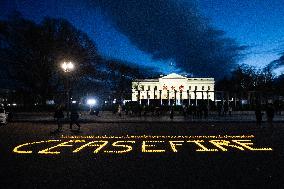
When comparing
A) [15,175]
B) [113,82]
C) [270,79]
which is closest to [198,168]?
[15,175]

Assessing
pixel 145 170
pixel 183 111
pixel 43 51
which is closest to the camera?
pixel 145 170

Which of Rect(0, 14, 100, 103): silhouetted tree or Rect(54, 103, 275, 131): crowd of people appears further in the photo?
Rect(0, 14, 100, 103): silhouetted tree

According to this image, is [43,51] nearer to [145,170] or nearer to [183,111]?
[183,111]

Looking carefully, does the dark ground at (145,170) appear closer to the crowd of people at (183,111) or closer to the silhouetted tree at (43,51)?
the crowd of people at (183,111)

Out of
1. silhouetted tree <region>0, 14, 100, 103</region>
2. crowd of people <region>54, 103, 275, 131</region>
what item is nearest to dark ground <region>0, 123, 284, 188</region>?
crowd of people <region>54, 103, 275, 131</region>

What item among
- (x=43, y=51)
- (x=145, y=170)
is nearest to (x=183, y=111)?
(x=43, y=51)

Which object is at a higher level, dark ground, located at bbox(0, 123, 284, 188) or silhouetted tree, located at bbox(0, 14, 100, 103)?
silhouetted tree, located at bbox(0, 14, 100, 103)

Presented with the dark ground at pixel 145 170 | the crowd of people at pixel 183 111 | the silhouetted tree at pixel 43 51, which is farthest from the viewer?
the silhouetted tree at pixel 43 51

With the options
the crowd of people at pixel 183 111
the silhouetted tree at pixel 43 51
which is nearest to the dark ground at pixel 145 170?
the crowd of people at pixel 183 111

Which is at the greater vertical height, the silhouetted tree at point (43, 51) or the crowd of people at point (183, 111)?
the silhouetted tree at point (43, 51)

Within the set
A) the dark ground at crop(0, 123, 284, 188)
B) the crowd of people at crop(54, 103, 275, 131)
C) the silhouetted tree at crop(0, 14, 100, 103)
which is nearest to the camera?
the dark ground at crop(0, 123, 284, 188)

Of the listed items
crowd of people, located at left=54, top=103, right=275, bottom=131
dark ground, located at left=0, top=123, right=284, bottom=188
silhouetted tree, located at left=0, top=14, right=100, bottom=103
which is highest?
silhouetted tree, located at left=0, top=14, right=100, bottom=103

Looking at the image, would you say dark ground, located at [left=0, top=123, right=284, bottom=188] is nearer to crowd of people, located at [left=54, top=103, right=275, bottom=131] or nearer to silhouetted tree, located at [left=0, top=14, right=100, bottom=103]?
crowd of people, located at [left=54, top=103, right=275, bottom=131]

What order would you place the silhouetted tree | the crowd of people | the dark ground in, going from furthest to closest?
the silhouetted tree < the crowd of people < the dark ground
